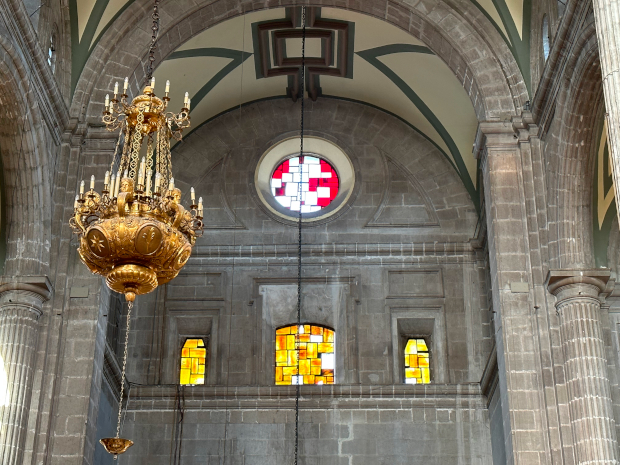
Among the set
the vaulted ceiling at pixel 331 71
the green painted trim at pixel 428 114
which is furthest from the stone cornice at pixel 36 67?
the green painted trim at pixel 428 114

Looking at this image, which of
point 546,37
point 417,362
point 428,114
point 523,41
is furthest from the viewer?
point 428,114

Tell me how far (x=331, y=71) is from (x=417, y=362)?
5.01 meters

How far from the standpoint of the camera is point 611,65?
22.3 feet

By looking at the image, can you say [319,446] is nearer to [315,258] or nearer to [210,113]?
[315,258]

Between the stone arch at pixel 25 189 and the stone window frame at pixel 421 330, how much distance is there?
20.1 feet

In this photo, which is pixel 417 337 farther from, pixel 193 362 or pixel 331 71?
pixel 331 71

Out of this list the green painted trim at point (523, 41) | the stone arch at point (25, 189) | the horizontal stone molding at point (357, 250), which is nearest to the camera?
the stone arch at point (25, 189)

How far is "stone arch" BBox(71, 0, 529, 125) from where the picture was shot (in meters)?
12.1

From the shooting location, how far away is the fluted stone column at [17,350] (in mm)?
10125

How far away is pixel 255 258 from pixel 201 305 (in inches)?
46.1

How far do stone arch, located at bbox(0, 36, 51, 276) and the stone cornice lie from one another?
23cm

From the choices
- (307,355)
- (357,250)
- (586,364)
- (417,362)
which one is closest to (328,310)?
(307,355)

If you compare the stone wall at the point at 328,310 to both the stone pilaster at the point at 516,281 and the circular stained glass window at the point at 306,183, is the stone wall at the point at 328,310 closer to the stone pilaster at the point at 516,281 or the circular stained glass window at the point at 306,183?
the circular stained glass window at the point at 306,183

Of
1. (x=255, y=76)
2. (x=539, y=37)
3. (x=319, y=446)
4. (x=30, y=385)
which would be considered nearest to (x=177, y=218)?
(x=30, y=385)
